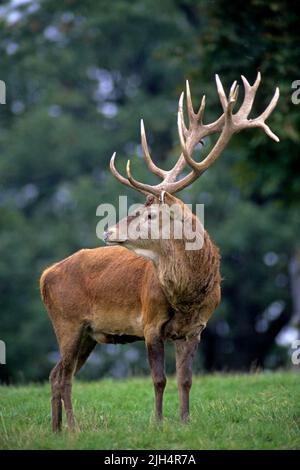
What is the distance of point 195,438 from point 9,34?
22.3 meters

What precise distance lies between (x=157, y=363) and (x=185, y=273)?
761mm

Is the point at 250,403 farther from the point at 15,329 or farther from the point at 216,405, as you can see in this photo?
the point at 15,329

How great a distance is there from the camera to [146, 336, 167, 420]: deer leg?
25.2 ft

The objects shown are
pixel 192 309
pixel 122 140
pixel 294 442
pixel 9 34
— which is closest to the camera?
pixel 294 442

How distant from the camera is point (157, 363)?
25.4 feet

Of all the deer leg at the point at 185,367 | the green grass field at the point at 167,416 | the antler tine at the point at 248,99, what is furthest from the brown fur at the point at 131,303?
the antler tine at the point at 248,99

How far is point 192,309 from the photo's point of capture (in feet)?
25.3

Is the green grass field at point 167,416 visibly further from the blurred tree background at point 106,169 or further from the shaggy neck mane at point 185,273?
the blurred tree background at point 106,169

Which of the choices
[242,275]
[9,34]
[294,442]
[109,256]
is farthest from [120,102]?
[294,442]

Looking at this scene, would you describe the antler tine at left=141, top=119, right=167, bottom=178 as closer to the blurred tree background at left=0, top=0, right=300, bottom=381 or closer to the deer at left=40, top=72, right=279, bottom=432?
the deer at left=40, top=72, right=279, bottom=432

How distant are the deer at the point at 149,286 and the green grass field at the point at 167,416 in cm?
39

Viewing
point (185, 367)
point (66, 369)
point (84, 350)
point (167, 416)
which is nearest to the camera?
point (185, 367)

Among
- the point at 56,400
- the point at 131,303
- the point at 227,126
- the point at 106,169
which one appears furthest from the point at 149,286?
the point at 106,169

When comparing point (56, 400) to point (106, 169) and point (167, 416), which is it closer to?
point (167, 416)
